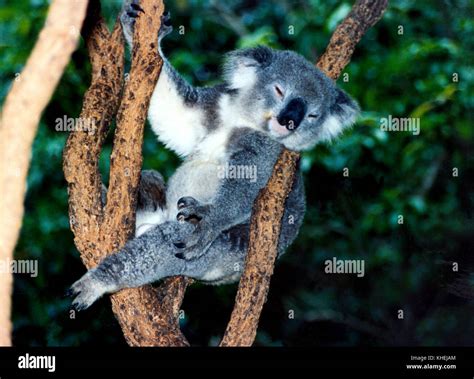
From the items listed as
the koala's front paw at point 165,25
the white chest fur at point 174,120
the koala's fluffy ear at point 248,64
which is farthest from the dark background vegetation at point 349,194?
the koala's front paw at point 165,25

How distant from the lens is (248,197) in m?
3.82

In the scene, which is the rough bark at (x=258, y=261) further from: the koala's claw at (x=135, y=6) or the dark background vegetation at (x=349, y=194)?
the dark background vegetation at (x=349, y=194)

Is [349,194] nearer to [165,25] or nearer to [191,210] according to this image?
[191,210]

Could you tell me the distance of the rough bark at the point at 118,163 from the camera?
10.6ft

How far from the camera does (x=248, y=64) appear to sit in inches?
164

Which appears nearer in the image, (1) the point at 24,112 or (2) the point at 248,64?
(1) the point at 24,112

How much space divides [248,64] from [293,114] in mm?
503

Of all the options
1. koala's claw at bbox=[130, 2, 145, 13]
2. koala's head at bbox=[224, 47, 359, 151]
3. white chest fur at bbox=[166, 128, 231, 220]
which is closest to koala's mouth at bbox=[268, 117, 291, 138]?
koala's head at bbox=[224, 47, 359, 151]

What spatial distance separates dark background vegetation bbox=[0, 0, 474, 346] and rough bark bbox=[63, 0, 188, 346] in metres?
1.52

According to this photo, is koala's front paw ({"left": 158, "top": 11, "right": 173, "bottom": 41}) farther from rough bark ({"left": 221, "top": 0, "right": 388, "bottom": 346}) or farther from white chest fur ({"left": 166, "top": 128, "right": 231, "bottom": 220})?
rough bark ({"left": 221, "top": 0, "right": 388, "bottom": 346})

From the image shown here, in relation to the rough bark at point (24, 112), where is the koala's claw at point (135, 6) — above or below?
above

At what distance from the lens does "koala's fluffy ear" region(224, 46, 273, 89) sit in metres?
4.16

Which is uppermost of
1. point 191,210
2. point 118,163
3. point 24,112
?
point 24,112

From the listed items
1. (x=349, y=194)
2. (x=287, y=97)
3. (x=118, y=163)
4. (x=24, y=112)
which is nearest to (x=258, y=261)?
(x=118, y=163)
